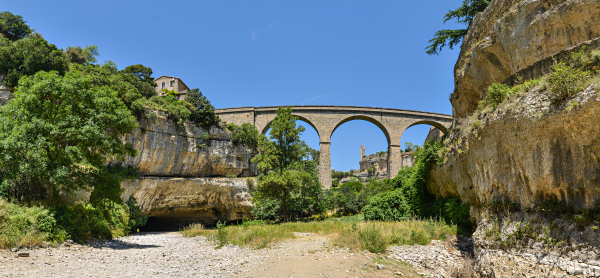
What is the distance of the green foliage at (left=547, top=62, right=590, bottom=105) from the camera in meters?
5.90

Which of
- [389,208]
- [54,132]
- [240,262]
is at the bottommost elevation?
[240,262]

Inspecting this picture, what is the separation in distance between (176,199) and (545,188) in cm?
2477

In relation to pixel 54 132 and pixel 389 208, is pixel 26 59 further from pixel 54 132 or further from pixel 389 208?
pixel 389 208

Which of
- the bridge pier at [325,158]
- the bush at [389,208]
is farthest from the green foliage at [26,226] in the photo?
the bridge pier at [325,158]

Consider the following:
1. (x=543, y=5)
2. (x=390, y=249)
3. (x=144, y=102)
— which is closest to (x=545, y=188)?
(x=390, y=249)

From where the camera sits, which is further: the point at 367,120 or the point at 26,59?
the point at 367,120

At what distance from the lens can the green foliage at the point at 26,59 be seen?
19020 mm

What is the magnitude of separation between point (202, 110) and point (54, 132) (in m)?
17.4

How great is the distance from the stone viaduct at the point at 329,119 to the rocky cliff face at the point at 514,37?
857 inches

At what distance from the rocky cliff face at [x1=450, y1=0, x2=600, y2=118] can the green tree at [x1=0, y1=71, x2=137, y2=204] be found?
13.9 m

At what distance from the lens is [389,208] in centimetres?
1806

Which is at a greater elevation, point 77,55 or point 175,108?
point 77,55

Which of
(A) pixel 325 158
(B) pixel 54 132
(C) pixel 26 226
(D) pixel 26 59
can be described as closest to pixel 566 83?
(B) pixel 54 132

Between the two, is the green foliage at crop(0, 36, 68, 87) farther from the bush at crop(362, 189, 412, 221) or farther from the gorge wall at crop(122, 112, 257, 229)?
the bush at crop(362, 189, 412, 221)
